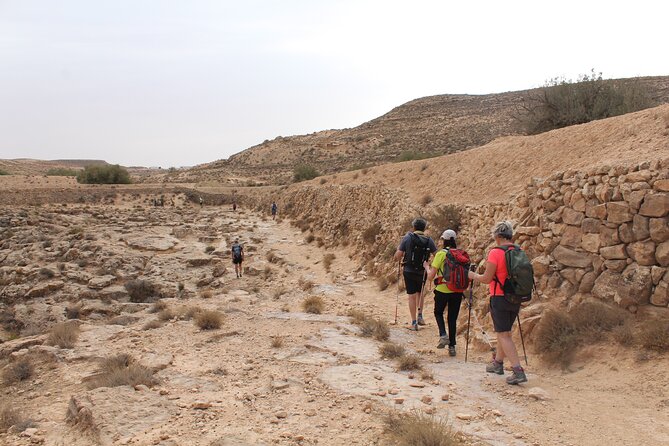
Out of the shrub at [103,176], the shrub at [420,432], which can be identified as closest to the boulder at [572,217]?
the shrub at [420,432]

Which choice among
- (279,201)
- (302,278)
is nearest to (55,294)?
(302,278)

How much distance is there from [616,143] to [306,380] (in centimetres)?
763

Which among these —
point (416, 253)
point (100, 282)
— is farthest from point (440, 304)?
point (100, 282)

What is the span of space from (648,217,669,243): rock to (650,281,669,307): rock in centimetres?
63

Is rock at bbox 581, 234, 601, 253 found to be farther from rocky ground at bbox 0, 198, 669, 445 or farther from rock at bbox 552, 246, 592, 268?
rocky ground at bbox 0, 198, 669, 445

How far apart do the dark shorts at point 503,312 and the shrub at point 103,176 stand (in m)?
50.8

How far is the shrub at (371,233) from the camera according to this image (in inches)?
635

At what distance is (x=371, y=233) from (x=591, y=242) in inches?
383

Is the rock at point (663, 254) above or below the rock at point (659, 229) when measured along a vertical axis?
below

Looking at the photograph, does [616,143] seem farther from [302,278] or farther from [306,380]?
[302,278]

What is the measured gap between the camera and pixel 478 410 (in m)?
4.81

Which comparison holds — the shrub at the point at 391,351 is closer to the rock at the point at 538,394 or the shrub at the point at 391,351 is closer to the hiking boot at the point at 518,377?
the hiking boot at the point at 518,377

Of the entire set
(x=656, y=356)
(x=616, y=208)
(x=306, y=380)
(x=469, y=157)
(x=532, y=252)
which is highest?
(x=469, y=157)

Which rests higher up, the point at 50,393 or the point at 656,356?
the point at 656,356
